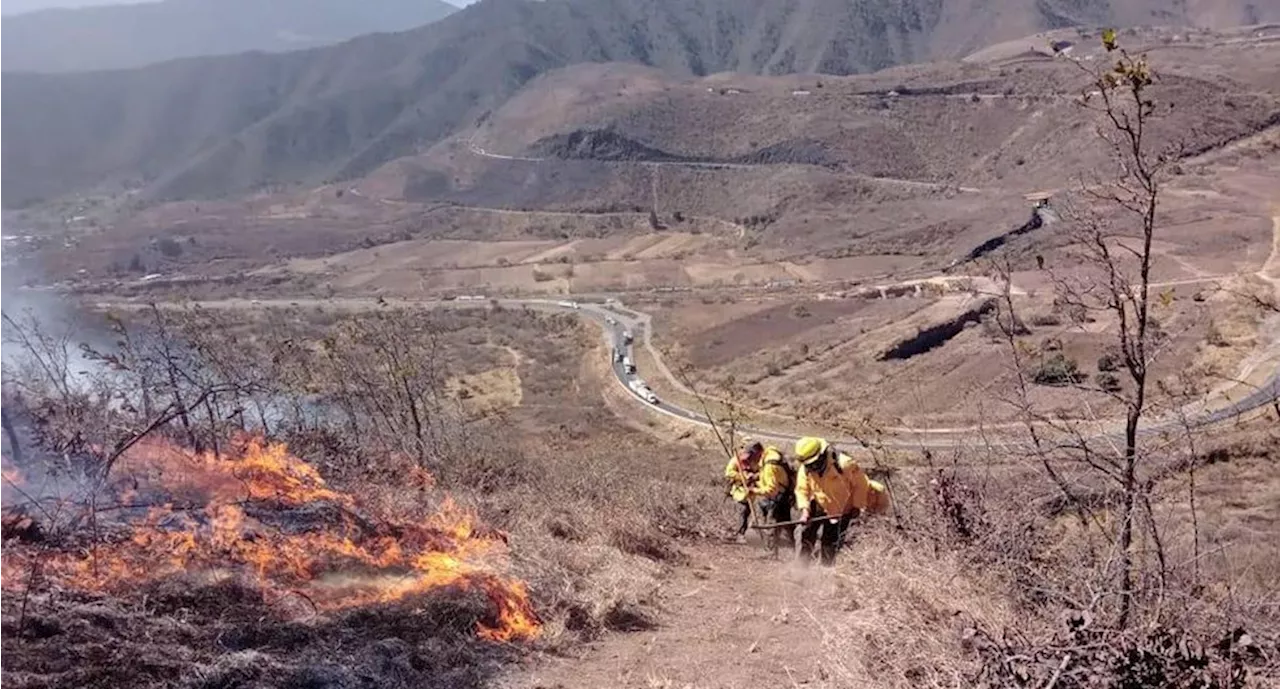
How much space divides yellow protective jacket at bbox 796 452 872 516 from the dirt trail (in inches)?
17.3

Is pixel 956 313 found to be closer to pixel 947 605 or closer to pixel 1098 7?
pixel 947 605

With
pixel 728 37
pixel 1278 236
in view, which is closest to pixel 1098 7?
pixel 728 37

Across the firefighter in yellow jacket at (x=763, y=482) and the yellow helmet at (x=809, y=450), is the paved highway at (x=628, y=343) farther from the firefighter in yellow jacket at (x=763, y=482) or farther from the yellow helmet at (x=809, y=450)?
the yellow helmet at (x=809, y=450)

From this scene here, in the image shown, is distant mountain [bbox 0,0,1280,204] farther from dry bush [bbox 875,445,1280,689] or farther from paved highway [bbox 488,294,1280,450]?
dry bush [bbox 875,445,1280,689]

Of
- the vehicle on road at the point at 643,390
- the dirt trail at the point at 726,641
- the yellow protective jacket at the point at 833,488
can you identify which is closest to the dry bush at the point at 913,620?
the dirt trail at the point at 726,641

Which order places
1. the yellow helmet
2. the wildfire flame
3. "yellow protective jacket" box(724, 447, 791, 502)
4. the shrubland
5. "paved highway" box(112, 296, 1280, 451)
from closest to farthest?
the shrubland → the wildfire flame → the yellow helmet → "yellow protective jacket" box(724, 447, 791, 502) → "paved highway" box(112, 296, 1280, 451)

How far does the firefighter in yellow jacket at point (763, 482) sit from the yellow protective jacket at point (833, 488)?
0.51 metres

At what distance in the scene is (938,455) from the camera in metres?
26.2

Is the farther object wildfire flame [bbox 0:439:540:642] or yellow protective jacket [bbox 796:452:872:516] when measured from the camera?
yellow protective jacket [bbox 796:452:872:516]

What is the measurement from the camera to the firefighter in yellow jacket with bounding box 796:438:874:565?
26.6 ft

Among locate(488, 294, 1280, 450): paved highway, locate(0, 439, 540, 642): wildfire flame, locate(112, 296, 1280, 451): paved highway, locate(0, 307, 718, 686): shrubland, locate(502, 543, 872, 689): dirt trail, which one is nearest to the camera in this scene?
locate(0, 307, 718, 686): shrubland

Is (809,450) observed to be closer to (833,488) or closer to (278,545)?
(833,488)

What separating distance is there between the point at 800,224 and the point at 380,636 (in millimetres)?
68134

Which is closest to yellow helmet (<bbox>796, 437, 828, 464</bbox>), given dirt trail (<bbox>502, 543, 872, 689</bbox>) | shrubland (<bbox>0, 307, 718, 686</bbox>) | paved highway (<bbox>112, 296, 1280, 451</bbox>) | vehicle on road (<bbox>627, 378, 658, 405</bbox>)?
dirt trail (<bbox>502, 543, 872, 689</bbox>)
